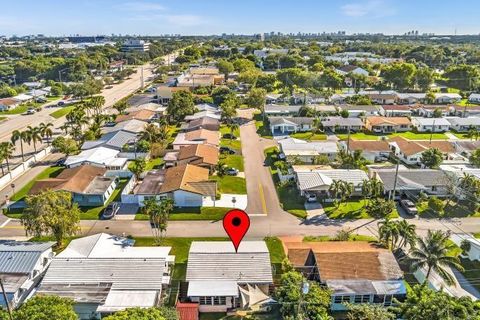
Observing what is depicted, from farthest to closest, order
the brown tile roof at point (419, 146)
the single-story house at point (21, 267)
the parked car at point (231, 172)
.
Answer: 1. the brown tile roof at point (419, 146)
2. the parked car at point (231, 172)
3. the single-story house at point (21, 267)

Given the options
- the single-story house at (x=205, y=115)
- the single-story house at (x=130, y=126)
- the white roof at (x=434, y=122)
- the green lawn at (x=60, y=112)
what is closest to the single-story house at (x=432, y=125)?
the white roof at (x=434, y=122)

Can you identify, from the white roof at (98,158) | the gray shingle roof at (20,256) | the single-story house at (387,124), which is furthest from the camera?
the single-story house at (387,124)

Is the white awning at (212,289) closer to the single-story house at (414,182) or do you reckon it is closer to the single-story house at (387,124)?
the single-story house at (414,182)

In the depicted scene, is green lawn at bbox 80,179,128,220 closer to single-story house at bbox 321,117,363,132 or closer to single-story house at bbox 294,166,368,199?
single-story house at bbox 294,166,368,199

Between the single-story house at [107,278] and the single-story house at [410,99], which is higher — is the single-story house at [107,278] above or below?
below

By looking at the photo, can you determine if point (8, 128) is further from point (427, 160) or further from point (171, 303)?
point (427, 160)

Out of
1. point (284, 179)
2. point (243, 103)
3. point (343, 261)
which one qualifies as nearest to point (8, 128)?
point (243, 103)
